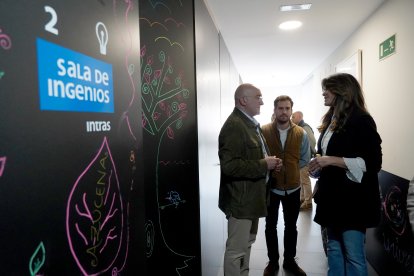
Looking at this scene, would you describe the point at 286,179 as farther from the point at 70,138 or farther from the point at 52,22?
the point at 52,22

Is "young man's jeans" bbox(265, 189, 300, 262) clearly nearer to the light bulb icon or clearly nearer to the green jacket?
the green jacket

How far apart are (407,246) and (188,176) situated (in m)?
1.57

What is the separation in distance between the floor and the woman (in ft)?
3.24

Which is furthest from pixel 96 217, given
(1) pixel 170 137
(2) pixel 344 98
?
(2) pixel 344 98

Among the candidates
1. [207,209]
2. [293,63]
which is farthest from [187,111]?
[293,63]

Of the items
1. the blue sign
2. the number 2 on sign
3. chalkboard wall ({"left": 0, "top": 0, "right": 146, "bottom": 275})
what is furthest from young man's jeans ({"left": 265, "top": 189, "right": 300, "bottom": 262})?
the number 2 on sign

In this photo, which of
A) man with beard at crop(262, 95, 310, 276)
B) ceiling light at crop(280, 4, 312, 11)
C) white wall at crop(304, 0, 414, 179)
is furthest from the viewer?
ceiling light at crop(280, 4, 312, 11)

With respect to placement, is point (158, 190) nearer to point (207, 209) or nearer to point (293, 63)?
point (207, 209)

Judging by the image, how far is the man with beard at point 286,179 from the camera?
2592 millimetres

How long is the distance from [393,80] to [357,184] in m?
1.50

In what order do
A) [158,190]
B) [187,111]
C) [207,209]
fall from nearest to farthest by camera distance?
[158,190] < [187,111] < [207,209]

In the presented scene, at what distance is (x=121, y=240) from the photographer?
0.87 m

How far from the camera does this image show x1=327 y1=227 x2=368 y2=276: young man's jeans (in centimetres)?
173

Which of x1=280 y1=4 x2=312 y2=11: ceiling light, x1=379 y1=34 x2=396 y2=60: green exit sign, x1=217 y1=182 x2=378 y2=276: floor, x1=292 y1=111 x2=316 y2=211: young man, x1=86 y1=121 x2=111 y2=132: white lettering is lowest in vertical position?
x1=217 y1=182 x2=378 y2=276: floor
